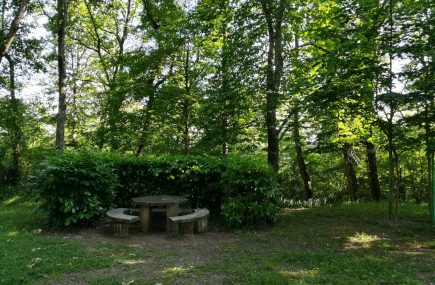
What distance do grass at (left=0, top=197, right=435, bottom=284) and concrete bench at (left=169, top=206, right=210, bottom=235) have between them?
0.26 m

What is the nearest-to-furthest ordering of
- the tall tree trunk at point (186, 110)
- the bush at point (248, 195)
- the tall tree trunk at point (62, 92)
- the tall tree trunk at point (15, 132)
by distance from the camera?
the bush at point (248, 195) → the tall tree trunk at point (62, 92) → the tall tree trunk at point (186, 110) → the tall tree trunk at point (15, 132)

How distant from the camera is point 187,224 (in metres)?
6.98

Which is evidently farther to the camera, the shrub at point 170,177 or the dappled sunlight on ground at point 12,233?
the shrub at point 170,177

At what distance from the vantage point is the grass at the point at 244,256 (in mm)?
4500

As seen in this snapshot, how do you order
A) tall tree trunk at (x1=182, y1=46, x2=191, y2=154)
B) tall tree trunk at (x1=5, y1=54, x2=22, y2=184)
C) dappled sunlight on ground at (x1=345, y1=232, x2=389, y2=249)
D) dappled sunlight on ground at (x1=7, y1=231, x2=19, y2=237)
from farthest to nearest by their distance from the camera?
tall tree trunk at (x1=5, y1=54, x2=22, y2=184) < tall tree trunk at (x1=182, y1=46, x2=191, y2=154) < dappled sunlight on ground at (x1=7, y1=231, x2=19, y2=237) < dappled sunlight on ground at (x1=345, y1=232, x2=389, y2=249)

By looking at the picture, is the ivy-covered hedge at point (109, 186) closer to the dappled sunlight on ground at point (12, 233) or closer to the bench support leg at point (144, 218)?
the dappled sunlight on ground at point (12, 233)

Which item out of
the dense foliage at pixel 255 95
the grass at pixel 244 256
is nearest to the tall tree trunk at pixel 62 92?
the dense foliage at pixel 255 95

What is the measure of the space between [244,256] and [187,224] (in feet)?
5.82

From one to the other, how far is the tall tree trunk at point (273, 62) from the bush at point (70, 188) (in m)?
4.56

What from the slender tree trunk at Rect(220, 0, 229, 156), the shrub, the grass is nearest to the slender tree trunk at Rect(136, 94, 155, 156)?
the slender tree trunk at Rect(220, 0, 229, 156)

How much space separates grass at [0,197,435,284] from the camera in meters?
4.50

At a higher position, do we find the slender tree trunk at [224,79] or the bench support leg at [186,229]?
the slender tree trunk at [224,79]

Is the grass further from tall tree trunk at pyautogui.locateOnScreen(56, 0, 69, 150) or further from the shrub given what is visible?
tall tree trunk at pyautogui.locateOnScreen(56, 0, 69, 150)

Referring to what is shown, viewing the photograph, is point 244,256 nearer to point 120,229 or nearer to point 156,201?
point 156,201
